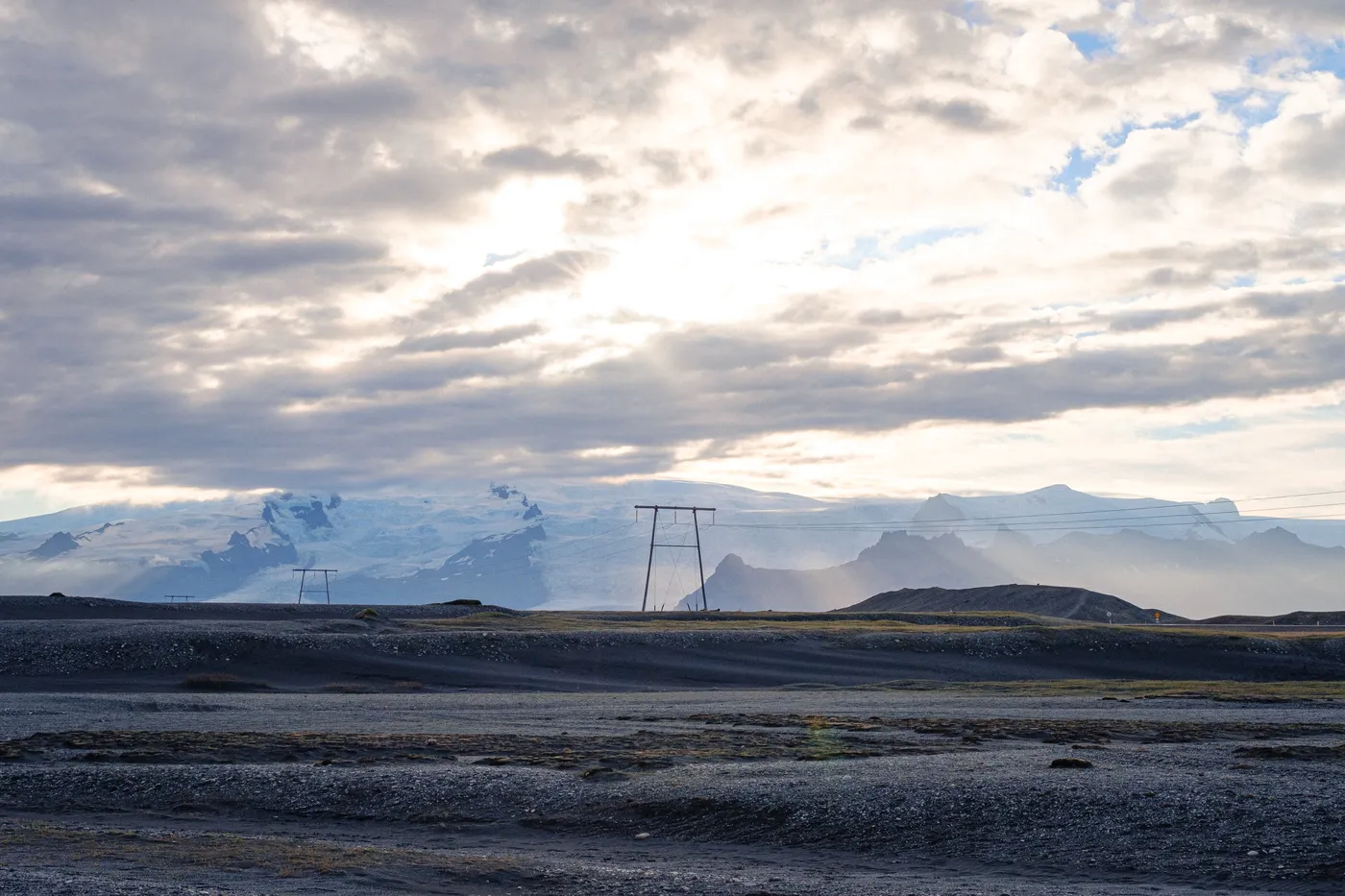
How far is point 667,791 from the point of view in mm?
23531

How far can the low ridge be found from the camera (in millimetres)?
141250

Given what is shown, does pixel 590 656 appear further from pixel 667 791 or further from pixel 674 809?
pixel 674 809

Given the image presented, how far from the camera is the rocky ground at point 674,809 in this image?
17.2 metres

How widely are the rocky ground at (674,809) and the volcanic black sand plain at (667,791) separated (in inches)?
3.1

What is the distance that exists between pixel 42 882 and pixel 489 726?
23.1m

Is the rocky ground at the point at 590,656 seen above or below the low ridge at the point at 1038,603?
below

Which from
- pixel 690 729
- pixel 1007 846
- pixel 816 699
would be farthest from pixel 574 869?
pixel 816 699

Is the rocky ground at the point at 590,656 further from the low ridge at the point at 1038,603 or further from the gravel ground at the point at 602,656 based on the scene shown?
the low ridge at the point at 1038,603

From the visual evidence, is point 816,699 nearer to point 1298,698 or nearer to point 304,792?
point 1298,698

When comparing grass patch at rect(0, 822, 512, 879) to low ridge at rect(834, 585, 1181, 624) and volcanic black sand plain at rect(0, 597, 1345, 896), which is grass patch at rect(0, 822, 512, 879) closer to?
volcanic black sand plain at rect(0, 597, 1345, 896)

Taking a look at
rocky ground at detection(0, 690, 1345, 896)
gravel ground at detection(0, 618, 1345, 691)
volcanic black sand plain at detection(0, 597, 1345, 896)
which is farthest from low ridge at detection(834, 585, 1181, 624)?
rocky ground at detection(0, 690, 1345, 896)

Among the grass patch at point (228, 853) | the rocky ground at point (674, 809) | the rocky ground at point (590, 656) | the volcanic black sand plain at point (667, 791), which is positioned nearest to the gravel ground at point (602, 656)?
the rocky ground at point (590, 656)

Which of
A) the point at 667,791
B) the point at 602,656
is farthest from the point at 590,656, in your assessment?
the point at 667,791

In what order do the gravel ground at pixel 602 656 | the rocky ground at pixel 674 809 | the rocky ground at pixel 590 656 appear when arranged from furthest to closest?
the gravel ground at pixel 602 656 → the rocky ground at pixel 590 656 → the rocky ground at pixel 674 809
